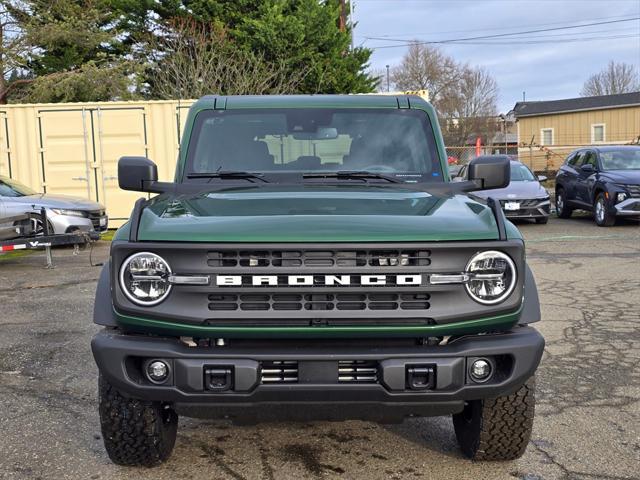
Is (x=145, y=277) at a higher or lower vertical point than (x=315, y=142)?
lower

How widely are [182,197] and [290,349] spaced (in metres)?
1.33

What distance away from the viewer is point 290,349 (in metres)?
2.94

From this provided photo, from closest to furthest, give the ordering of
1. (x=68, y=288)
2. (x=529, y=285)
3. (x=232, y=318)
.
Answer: (x=232, y=318), (x=529, y=285), (x=68, y=288)

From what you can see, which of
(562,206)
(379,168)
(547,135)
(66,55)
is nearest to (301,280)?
(379,168)

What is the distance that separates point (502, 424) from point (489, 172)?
58.8 inches

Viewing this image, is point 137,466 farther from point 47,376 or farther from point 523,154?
point 523,154

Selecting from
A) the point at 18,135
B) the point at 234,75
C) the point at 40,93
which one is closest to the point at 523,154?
the point at 234,75

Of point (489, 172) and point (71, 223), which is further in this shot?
point (71, 223)

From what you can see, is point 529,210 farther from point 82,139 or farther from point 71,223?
point 82,139

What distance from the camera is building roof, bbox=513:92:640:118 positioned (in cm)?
4217

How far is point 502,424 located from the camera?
3355 millimetres

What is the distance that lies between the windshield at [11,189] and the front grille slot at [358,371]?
10350 mm

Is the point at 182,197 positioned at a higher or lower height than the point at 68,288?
higher

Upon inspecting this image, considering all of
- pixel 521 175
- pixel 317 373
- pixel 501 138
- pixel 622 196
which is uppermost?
pixel 501 138
